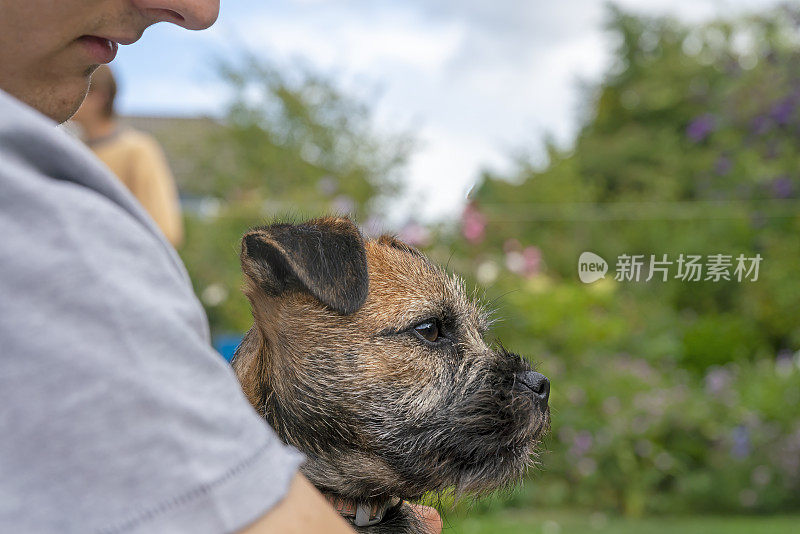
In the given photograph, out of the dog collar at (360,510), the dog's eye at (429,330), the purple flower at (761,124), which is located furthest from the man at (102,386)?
the purple flower at (761,124)

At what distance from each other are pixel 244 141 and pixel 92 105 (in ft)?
48.6

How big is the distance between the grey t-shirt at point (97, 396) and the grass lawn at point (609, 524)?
5792mm

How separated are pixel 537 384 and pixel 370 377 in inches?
19.4

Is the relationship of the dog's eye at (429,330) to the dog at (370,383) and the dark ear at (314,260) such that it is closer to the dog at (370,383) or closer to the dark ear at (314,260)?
the dog at (370,383)

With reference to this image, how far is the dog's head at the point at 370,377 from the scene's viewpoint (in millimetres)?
1842

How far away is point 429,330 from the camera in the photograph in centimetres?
218

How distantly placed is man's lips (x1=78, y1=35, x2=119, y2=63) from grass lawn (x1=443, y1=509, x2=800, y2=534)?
556 centimetres

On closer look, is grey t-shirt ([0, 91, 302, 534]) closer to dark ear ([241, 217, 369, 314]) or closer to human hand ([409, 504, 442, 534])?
dark ear ([241, 217, 369, 314])

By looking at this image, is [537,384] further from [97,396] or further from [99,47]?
[97,396]

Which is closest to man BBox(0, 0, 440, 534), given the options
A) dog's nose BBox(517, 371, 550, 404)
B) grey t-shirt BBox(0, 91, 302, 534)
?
grey t-shirt BBox(0, 91, 302, 534)

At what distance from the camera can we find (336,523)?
0.88 metres

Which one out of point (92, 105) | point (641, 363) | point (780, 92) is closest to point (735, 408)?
point (641, 363)

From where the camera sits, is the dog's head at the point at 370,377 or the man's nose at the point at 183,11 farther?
the dog's head at the point at 370,377

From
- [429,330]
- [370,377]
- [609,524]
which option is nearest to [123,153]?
[429,330]
